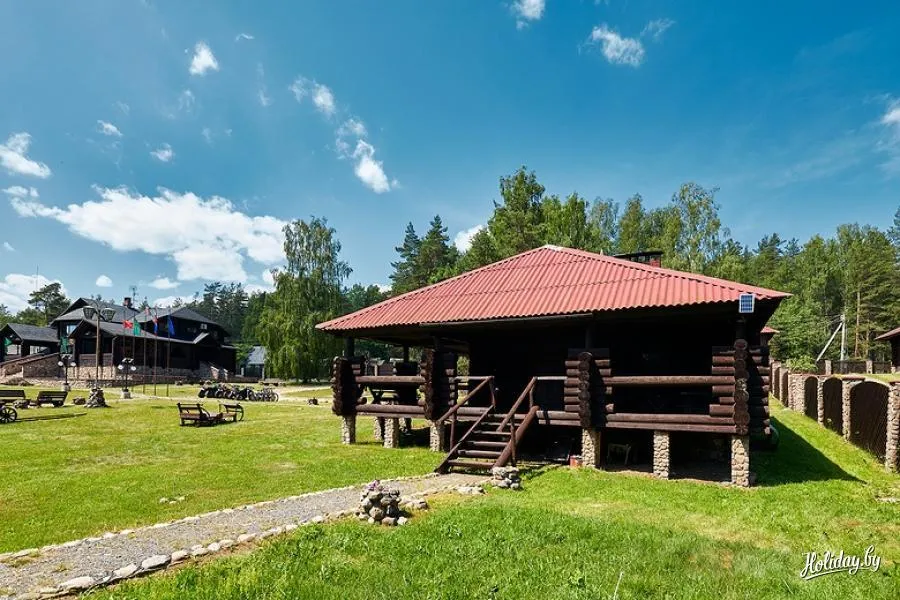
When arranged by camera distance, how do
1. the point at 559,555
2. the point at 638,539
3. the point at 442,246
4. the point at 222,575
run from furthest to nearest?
the point at 442,246, the point at 638,539, the point at 559,555, the point at 222,575

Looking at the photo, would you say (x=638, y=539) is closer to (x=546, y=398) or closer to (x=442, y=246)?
(x=546, y=398)

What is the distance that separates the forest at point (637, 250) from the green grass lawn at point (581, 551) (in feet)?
94.4

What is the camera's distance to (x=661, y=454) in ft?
37.9

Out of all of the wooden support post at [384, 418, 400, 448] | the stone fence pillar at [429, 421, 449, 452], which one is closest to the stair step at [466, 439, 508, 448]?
the stone fence pillar at [429, 421, 449, 452]

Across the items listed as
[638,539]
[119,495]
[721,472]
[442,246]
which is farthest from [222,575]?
[442,246]

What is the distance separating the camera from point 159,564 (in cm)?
582

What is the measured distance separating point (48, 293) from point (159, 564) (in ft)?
386

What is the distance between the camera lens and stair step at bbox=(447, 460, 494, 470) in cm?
1159

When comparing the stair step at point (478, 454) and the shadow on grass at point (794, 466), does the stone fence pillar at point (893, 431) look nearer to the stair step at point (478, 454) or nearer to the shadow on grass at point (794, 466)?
the shadow on grass at point (794, 466)

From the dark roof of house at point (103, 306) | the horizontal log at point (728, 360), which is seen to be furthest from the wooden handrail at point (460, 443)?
the dark roof of house at point (103, 306)

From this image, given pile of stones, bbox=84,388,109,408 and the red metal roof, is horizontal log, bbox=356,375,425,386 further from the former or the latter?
pile of stones, bbox=84,388,109,408

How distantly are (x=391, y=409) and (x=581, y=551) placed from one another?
9.75m

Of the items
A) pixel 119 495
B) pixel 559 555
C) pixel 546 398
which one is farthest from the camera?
pixel 546 398

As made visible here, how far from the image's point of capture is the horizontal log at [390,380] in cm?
1535
